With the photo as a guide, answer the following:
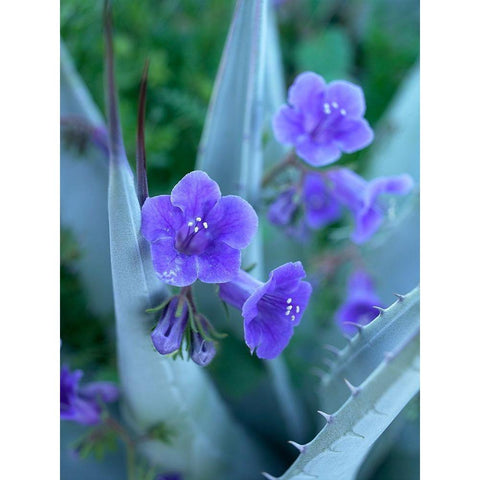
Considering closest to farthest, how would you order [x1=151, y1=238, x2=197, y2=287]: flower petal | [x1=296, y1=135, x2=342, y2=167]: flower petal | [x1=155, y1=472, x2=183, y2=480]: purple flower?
[x1=151, y1=238, x2=197, y2=287]: flower petal
[x1=296, y1=135, x2=342, y2=167]: flower petal
[x1=155, y1=472, x2=183, y2=480]: purple flower

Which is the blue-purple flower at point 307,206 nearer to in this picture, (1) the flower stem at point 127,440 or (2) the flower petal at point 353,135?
(2) the flower petal at point 353,135

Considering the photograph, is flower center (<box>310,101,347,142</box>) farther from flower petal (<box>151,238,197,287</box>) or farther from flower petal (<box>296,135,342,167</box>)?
flower petal (<box>151,238,197,287</box>)

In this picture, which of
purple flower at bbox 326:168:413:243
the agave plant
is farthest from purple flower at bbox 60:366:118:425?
purple flower at bbox 326:168:413:243

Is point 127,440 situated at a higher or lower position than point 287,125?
lower

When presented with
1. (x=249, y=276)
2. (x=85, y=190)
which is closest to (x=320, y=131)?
(x=249, y=276)

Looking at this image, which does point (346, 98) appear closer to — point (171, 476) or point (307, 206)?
point (307, 206)

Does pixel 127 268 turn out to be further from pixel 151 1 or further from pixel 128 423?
pixel 151 1

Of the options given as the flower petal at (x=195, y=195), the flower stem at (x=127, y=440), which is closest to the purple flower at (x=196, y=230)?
the flower petal at (x=195, y=195)
